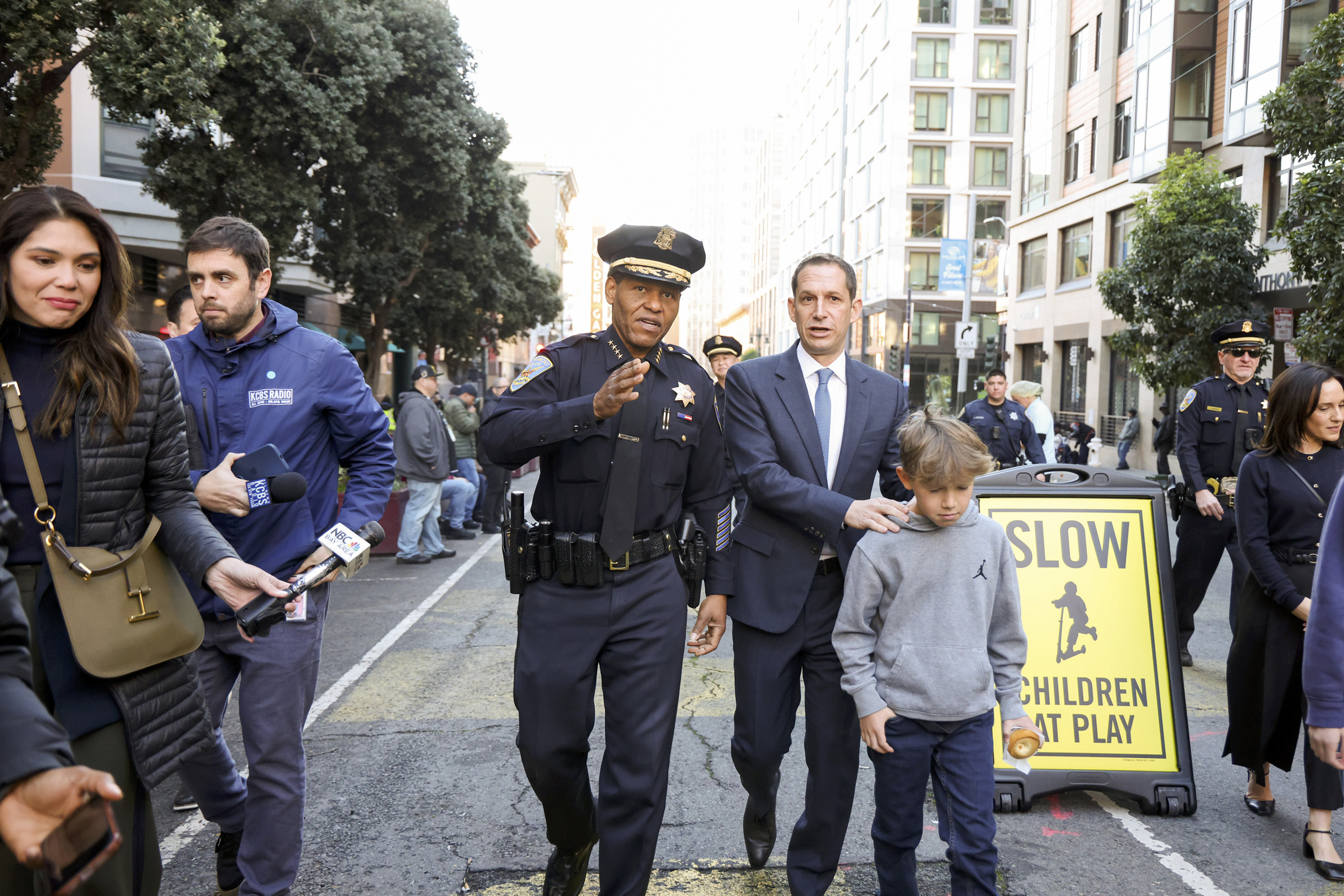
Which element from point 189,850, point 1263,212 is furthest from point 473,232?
point 189,850

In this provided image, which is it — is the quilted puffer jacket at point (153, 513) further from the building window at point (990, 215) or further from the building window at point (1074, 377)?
the building window at point (990, 215)

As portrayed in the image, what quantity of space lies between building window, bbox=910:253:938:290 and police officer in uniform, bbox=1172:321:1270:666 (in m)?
48.0

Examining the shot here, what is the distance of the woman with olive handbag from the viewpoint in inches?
86.0

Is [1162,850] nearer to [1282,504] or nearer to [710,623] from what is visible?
[1282,504]

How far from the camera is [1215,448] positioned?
6469 mm

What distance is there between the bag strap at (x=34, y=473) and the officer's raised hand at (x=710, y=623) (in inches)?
70.8

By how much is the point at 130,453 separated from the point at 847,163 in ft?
219

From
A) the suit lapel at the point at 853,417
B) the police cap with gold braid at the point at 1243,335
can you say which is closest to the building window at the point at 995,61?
the police cap with gold braid at the point at 1243,335

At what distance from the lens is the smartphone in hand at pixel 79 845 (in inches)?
57.4

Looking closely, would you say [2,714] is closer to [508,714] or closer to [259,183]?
[508,714]

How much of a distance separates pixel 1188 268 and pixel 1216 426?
14114 mm

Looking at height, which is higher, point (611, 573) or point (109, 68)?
point (109, 68)

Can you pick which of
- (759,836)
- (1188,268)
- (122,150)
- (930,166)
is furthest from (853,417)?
(930,166)

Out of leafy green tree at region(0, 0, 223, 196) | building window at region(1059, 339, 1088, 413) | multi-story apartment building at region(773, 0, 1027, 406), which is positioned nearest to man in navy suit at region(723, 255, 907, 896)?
leafy green tree at region(0, 0, 223, 196)
